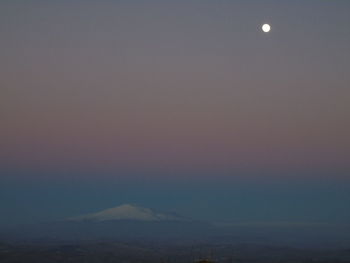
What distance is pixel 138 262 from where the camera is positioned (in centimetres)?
15875

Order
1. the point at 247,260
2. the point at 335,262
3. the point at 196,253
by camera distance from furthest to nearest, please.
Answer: the point at 196,253
the point at 247,260
the point at 335,262

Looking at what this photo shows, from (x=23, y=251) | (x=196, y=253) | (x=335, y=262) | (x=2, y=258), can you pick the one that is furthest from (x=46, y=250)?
(x=335, y=262)

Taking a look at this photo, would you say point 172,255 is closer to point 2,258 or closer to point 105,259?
point 105,259

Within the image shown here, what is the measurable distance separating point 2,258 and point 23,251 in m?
20.7

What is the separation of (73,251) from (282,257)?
5834 centimetres

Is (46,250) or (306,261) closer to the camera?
(306,261)

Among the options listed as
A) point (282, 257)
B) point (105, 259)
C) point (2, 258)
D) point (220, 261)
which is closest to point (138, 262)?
point (105, 259)

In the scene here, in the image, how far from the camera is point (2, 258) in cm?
15475

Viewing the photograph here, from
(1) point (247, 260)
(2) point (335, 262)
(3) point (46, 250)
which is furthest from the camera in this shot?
(3) point (46, 250)

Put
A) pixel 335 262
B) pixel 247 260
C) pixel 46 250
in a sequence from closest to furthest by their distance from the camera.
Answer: pixel 335 262 → pixel 247 260 → pixel 46 250

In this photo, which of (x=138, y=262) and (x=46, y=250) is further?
(x=46, y=250)

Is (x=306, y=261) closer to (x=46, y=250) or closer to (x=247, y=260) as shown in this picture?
(x=247, y=260)

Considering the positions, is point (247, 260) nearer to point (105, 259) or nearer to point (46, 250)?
point (105, 259)

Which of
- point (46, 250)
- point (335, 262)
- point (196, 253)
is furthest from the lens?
point (196, 253)
